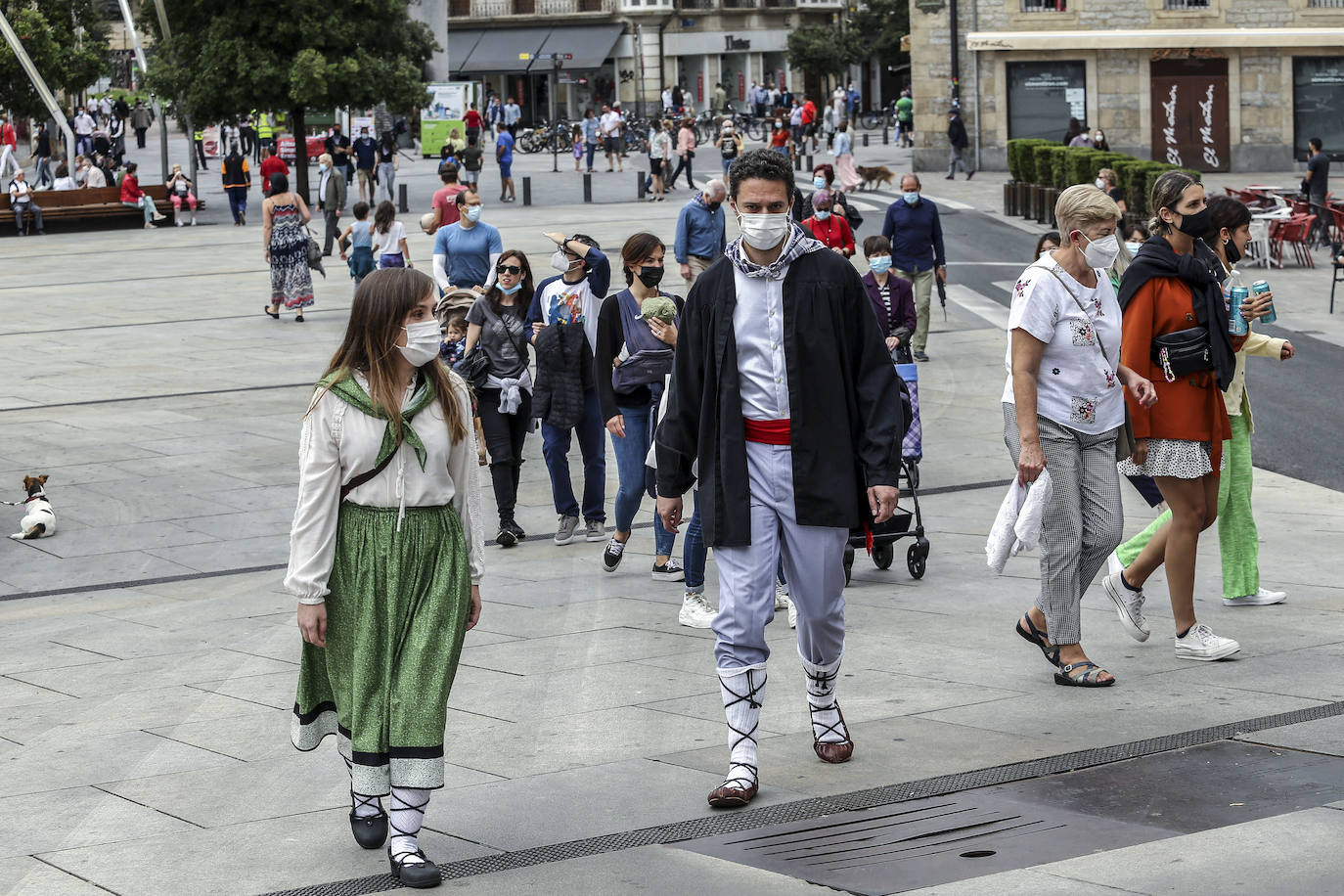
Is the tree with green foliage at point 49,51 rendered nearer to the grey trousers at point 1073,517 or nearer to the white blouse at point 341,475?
the grey trousers at point 1073,517

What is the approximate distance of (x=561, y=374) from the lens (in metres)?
8.94

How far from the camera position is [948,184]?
37125 millimetres

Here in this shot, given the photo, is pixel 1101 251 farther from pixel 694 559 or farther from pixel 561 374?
pixel 561 374

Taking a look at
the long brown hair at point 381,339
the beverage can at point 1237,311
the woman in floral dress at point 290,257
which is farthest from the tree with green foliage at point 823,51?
the long brown hair at point 381,339

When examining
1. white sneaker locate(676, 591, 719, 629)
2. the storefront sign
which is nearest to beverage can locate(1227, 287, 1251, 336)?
white sneaker locate(676, 591, 719, 629)

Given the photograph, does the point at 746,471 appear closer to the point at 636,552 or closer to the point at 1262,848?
the point at 1262,848

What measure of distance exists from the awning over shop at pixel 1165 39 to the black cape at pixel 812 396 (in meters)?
35.7

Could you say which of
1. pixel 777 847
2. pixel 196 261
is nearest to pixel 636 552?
pixel 777 847

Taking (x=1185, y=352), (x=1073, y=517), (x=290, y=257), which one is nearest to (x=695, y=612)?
(x=1073, y=517)

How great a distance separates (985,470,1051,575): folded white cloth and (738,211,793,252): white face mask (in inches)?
59.4

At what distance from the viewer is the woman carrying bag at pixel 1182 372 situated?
626 cm

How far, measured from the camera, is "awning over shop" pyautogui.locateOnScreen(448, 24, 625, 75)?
226 ft

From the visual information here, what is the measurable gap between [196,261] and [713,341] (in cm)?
2212

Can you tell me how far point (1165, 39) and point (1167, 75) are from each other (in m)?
1.15
